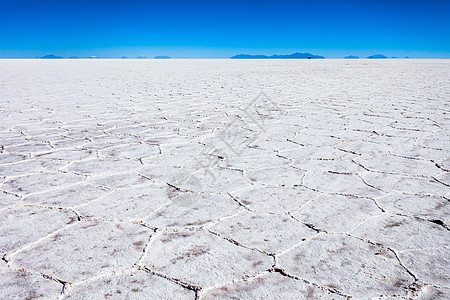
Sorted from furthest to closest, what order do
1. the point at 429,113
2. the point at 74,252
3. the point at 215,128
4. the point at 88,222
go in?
the point at 429,113 → the point at 215,128 → the point at 88,222 → the point at 74,252

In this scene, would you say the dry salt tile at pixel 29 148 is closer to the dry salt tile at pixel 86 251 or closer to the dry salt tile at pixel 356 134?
the dry salt tile at pixel 86 251

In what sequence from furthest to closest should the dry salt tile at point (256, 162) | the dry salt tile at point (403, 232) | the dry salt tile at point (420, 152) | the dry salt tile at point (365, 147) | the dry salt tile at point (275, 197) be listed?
the dry salt tile at point (365, 147)
the dry salt tile at point (420, 152)
the dry salt tile at point (256, 162)
the dry salt tile at point (275, 197)
the dry salt tile at point (403, 232)

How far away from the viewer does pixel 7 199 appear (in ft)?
5.41

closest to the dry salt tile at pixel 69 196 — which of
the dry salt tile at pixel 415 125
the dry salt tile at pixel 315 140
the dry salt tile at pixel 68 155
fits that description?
the dry salt tile at pixel 68 155

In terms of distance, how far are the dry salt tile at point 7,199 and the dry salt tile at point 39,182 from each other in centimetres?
4

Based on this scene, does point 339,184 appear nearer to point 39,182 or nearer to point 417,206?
point 417,206

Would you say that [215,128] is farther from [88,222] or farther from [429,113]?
[429,113]

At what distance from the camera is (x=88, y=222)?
1447 millimetres

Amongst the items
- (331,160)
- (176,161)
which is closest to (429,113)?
(331,160)

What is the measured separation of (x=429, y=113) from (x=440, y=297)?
10.9 feet

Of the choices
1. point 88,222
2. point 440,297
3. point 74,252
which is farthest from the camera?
point 88,222

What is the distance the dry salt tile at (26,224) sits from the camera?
51.2 inches

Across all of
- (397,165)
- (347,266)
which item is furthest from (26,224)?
(397,165)

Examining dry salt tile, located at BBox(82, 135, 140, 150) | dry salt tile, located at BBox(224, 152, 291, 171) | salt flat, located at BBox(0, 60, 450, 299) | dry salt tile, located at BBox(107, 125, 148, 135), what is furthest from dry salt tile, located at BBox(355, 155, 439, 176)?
dry salt tile, located at BBox(107, 125, 148, 135)
